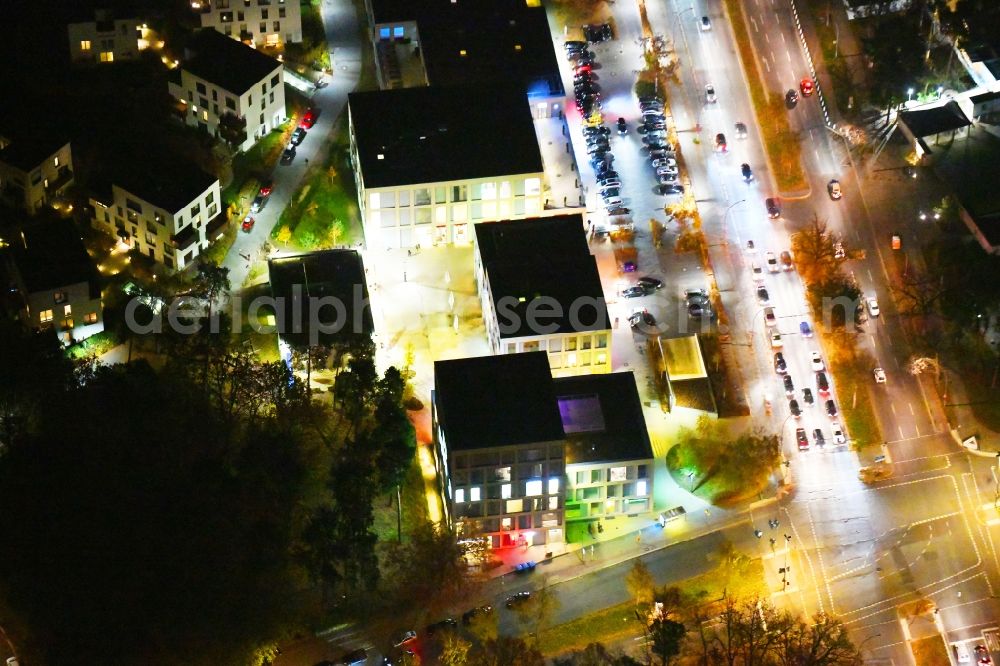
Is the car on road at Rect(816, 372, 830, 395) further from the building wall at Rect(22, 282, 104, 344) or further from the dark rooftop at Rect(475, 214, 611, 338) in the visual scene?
the building wall at Rect(22, 282, 104, 344)

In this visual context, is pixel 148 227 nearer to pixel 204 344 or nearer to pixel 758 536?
pixel 204 344

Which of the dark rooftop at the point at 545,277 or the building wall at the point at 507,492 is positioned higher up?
the dark rooftop at the point at 545,277

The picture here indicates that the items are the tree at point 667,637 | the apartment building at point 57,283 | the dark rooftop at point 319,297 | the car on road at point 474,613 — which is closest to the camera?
the tree at point 667,637

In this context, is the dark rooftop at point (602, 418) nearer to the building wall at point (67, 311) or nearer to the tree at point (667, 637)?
the tree at point (667, 637)

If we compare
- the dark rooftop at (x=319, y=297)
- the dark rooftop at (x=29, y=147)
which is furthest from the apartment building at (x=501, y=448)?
the dark rooftop at (x=29, y=147)

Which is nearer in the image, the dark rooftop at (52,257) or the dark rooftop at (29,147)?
the dark rooftop at (52,257)

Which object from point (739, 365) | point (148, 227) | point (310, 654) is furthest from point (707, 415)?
point (148, 227)
